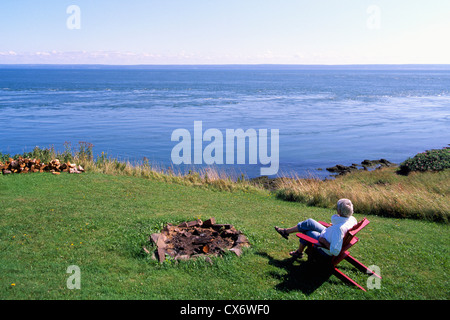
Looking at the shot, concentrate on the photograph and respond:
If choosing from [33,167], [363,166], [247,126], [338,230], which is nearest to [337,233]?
[338,230]

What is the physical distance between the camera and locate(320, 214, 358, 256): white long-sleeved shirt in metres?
6.21

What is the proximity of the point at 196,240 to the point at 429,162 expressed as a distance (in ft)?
61.3

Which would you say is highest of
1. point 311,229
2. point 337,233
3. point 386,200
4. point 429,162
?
point 337,233

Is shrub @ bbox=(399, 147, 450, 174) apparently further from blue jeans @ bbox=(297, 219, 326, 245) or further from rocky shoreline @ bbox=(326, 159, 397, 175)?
blue jeans @ bbox=(297, 219, 326, 245)

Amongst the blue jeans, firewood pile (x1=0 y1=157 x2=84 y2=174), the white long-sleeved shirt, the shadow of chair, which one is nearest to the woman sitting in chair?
the white long-sleeved shirt

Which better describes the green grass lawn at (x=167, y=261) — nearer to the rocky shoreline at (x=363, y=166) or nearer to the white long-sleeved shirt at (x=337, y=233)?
the white long-sleeved shirt at (x=337, y=233)

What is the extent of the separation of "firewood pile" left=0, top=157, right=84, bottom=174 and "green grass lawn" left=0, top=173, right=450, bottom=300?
289cm

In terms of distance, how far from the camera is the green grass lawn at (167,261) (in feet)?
19.5

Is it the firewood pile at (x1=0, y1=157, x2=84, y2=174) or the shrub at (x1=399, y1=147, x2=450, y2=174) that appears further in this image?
the shrub at (x1=399, y1=147, x2=450, y2=174)

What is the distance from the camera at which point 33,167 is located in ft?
46.9

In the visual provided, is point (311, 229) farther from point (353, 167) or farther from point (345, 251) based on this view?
point (353, 167)

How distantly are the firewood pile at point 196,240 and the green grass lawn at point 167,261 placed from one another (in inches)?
8.9
